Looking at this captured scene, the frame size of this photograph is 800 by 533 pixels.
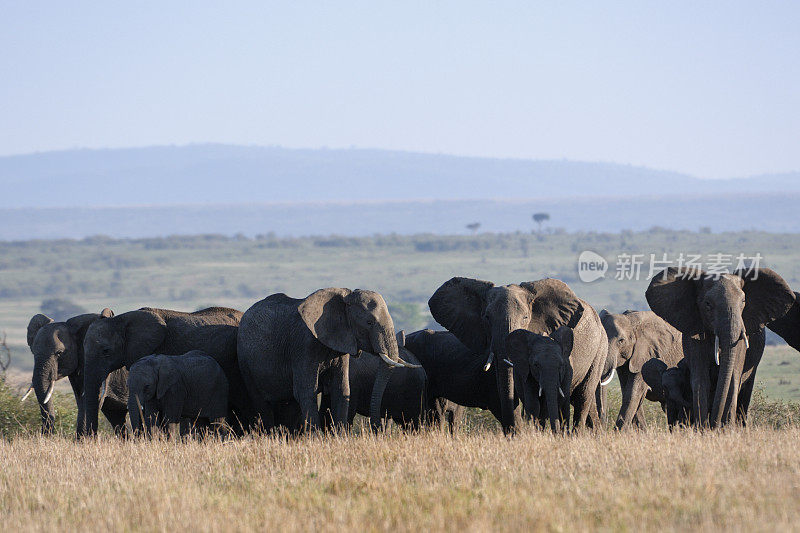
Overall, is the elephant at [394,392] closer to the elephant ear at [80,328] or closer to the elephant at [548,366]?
the elephant at [548,366]

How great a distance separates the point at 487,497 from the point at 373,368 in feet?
21.5

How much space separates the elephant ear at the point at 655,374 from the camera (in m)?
16.2

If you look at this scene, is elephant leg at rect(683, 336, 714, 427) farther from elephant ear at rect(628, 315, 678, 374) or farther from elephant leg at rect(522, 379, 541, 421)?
elephant ear at rect(628, 315, 678, 374)

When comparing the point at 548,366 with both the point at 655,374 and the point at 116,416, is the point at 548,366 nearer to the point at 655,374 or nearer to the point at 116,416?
the point at 655,374

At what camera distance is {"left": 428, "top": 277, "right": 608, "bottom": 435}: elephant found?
14.2m

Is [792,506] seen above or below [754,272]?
below

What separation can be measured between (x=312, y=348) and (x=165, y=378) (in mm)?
1848

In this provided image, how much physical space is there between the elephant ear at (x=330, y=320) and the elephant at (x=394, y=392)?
4.49ft

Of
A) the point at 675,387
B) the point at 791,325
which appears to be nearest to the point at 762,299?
the point at 791,325

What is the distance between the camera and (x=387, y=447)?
40.8ft

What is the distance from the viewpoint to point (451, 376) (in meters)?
16.2

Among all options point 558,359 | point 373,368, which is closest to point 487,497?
point 558,359

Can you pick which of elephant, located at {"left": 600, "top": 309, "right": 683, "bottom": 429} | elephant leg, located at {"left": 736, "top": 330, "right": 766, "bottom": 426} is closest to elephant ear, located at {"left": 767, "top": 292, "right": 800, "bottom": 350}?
elephant leg, located at {"left": 736, "top": 330, "right": 766, "bottom": 426}

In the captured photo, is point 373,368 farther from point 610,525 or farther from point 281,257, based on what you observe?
point 281,257
